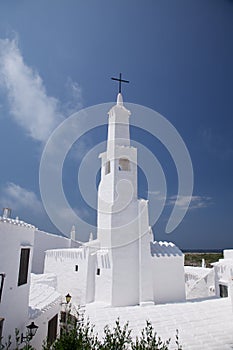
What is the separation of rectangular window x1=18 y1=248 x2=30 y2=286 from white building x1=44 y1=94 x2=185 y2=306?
5.06m

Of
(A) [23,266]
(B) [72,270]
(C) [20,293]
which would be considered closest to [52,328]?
(C) [20,293]

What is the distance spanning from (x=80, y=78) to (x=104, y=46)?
186cm

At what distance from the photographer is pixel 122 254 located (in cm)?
1103

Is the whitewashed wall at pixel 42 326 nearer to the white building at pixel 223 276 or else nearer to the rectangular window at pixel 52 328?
the rectangular window at pixel 52 328

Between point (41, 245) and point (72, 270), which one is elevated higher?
point (41, 245)

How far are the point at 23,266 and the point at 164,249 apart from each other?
25.0 ft

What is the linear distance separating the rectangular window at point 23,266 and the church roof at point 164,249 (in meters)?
6.55

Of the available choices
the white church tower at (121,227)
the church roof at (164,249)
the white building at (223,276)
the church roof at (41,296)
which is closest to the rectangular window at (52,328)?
the church roof at (41,296)

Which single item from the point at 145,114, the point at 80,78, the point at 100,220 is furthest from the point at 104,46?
the point at 100,220

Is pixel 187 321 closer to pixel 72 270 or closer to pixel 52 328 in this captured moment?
pixel 52 328

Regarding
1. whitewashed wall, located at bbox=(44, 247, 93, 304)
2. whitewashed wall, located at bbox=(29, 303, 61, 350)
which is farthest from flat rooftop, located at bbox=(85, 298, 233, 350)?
whitewashed wall, located at bbox=(44, 247, 93, 304)

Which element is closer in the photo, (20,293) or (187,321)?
(20,293)

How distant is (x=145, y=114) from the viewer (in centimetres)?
1266

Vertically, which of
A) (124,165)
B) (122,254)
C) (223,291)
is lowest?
(223,291)
